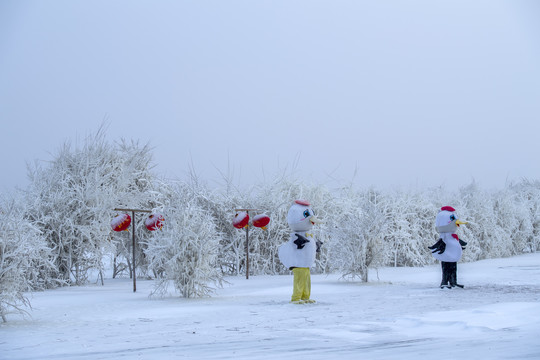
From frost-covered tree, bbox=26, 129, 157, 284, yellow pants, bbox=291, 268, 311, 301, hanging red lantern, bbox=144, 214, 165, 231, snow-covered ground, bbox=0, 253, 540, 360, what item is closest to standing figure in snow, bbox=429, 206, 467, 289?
snow-covered ground, bbox=0, 253, 540, 360

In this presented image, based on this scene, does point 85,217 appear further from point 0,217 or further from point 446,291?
point 446,291

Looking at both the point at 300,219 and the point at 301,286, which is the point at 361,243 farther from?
the point at 301,286

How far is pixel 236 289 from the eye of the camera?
12.0 m

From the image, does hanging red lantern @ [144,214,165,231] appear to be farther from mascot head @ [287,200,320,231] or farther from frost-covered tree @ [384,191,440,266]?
frost-covered tree @ [384,191,440,266]

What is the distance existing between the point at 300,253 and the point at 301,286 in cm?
53

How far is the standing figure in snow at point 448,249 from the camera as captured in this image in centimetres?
1138

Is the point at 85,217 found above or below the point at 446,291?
above

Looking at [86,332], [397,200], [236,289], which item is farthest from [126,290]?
[397,200]

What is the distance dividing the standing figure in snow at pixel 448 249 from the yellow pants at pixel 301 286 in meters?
3.02

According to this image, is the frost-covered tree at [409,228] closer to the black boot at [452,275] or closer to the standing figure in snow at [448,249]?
the standing figure in snow at [448,249]

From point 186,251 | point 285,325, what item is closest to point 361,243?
point 186,251

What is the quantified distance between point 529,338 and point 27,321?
6189 millimetres

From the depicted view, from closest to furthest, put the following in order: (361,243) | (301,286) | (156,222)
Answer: (301,286)
(156,222)
(361,243)

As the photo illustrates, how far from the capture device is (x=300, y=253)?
973 centimetres
